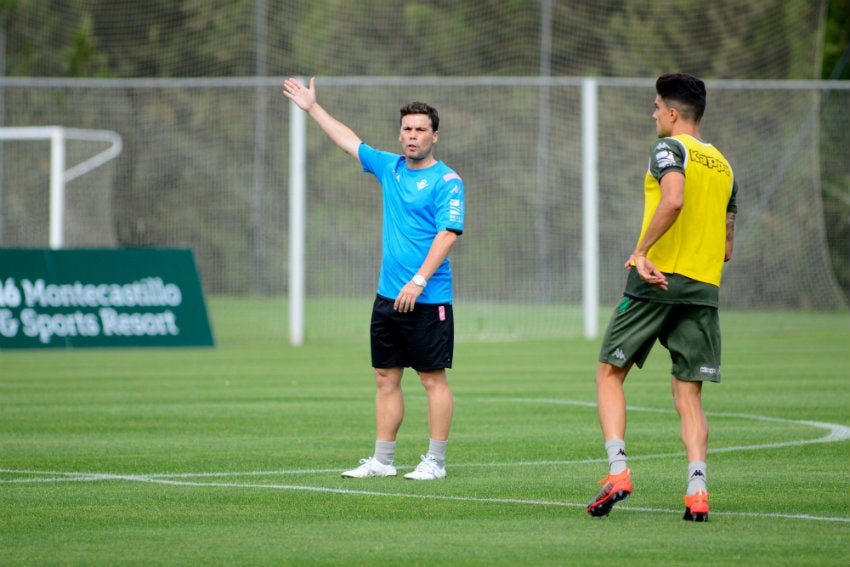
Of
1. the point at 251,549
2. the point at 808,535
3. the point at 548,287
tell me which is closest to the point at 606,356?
the point at 808,535

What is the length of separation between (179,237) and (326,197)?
10.00 ft

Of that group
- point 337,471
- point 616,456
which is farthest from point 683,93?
point 337,471

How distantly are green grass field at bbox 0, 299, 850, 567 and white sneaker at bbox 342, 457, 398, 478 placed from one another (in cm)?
12

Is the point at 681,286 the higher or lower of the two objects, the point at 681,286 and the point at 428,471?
the higher

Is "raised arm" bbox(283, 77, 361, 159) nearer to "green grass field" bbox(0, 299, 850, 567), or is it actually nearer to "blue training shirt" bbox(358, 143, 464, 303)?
"blue training shirt" bbox(358, 143, 464, 303)

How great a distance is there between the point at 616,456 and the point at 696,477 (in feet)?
1.32

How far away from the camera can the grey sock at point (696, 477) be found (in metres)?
7.29

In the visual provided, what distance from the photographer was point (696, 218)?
7.51 metres

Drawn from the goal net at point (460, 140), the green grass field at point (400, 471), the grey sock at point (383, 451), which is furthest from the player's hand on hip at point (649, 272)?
the goal net at point (460, 140)

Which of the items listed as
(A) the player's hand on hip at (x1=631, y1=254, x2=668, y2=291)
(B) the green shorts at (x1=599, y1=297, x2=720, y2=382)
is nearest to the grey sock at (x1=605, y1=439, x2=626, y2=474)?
(B) the green shorts at (x1=599, y1=297, x2=720, y2=382)

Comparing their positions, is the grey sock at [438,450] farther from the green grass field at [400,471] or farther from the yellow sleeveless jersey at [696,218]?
the yellow sleeveless jersey at [696,218]

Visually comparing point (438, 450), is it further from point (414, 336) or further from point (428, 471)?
point (414, 336)

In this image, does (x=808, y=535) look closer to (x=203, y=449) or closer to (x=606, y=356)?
(x=606, y=356)

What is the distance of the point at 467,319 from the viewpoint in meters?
27.9
